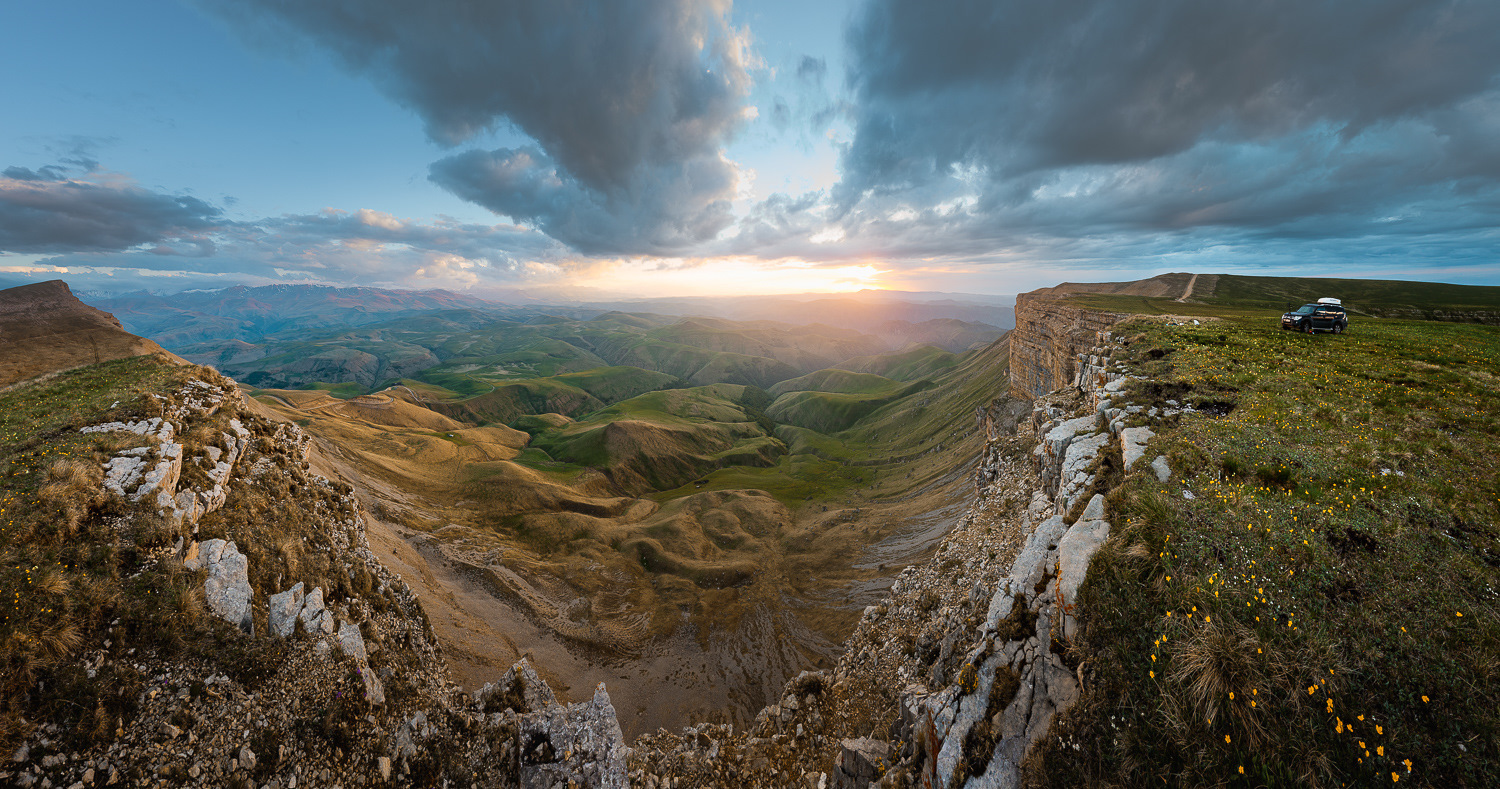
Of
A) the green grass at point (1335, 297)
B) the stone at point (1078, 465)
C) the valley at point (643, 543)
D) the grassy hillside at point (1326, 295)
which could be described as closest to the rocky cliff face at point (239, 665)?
the valley at point (643, 543)

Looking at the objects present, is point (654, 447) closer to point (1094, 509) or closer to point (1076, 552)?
point (1094, 509)

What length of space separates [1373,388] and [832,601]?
54943mm

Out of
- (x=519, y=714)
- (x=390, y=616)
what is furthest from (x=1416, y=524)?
(x=390, y=616)

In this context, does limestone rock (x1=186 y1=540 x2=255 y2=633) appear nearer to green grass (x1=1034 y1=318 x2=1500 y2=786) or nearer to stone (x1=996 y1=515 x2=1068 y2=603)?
green grass (x1=1034 y1=318 x2=1500 y2=786)

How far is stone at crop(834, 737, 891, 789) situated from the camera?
1966 cm

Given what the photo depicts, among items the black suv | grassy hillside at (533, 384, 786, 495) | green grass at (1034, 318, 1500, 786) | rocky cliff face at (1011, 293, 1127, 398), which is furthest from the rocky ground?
grassy hillside at (533, 384, 786, 495)

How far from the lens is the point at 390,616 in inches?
1123

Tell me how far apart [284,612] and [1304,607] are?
1372 inches

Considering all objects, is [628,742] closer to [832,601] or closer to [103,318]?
[832,601]

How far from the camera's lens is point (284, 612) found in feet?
64.7

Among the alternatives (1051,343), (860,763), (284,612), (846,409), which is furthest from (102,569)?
(846,409)

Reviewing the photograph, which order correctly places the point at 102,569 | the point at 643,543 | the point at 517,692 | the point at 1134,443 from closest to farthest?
the point at 102,569
the point at 1134,443
the point at 517,692
the point at 643,543

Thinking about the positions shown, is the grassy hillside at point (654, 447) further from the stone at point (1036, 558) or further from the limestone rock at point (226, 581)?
the stone at point (1036, 558)

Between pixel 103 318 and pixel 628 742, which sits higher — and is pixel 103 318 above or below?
above
